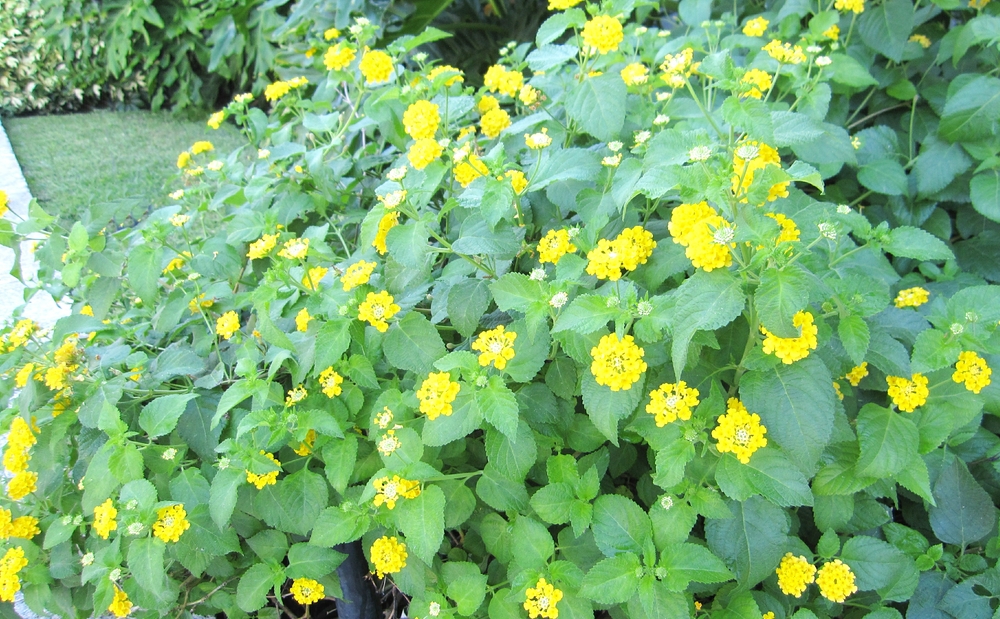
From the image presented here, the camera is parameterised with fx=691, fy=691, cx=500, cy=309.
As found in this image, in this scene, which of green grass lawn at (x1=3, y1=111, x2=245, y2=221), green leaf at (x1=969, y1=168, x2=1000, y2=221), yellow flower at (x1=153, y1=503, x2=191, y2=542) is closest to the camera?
yellow flower at (x1=153, y1=503, x2=191, y2=542)

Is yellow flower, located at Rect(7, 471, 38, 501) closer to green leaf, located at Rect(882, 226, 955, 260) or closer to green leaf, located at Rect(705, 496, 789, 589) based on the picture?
green leaf, located at Rect(705, 496, 789, 589)

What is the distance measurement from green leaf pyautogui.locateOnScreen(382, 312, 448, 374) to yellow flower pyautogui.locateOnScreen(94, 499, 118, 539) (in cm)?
59

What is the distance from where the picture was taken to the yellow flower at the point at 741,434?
1.08 meters

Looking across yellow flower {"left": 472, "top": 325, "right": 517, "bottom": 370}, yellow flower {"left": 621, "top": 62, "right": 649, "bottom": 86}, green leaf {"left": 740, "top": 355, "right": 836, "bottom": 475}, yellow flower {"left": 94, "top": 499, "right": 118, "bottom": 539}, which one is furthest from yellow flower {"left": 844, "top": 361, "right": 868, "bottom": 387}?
yellow flower {"left": 94, "top": 499, "right": 118, "bottom": 539}

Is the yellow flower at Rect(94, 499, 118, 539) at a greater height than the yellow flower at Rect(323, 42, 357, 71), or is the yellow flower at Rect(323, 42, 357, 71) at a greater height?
the yellow flower at Rect(323, 42, 357, 71)

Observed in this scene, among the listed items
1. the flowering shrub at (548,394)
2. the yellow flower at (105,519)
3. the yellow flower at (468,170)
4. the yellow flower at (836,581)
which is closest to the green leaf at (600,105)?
the flowering shrub at (548,394)

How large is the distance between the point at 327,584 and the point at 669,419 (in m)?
0.87

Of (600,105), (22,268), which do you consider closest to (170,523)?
(600,105)

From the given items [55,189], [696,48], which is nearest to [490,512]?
[696,48]

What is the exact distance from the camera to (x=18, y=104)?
19.9 feet

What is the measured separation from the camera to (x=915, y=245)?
129 cm

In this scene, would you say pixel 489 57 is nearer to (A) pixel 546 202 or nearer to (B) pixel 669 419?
(A) pixel 546 202

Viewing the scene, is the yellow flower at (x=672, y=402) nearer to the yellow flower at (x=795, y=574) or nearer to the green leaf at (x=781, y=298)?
the green leaf at (x=781, y=298)

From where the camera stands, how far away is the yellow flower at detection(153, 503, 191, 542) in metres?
1.25
